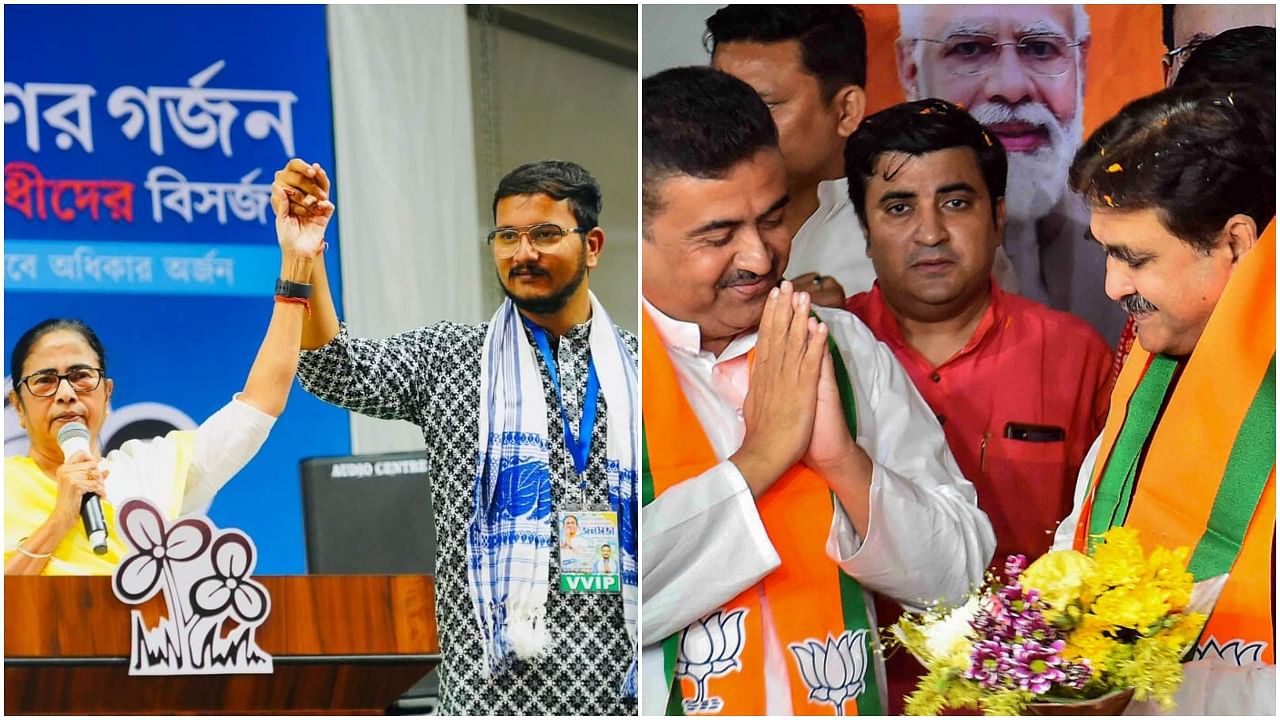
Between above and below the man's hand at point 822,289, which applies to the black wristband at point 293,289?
above

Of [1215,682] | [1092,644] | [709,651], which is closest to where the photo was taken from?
[1092,644]

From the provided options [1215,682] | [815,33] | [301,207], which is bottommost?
[1215,682]

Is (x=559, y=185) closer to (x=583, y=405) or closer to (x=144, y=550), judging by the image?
(x=583, y=405)

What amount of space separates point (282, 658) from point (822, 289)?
143cm

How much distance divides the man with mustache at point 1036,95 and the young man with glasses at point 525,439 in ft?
2.70

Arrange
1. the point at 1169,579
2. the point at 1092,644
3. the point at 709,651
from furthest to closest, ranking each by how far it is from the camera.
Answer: the point at 709,651, the point at 1169,579, the point at 1092,644

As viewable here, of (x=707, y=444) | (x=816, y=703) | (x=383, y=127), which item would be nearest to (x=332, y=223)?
(x=383, y=127)

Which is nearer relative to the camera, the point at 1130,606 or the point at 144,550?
the point at 1130,606

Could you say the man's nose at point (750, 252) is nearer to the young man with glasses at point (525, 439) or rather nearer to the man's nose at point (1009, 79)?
the young man with glasses at point (525, 439)

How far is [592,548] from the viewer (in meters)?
2.88

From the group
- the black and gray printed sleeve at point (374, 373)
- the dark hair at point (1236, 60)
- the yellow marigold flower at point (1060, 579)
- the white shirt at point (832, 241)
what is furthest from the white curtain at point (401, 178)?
the dark hair at point (1236, 60)

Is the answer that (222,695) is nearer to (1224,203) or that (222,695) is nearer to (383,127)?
(383,127)

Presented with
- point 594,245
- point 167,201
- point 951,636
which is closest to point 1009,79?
point 594,245

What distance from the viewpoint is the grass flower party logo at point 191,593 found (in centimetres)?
286
